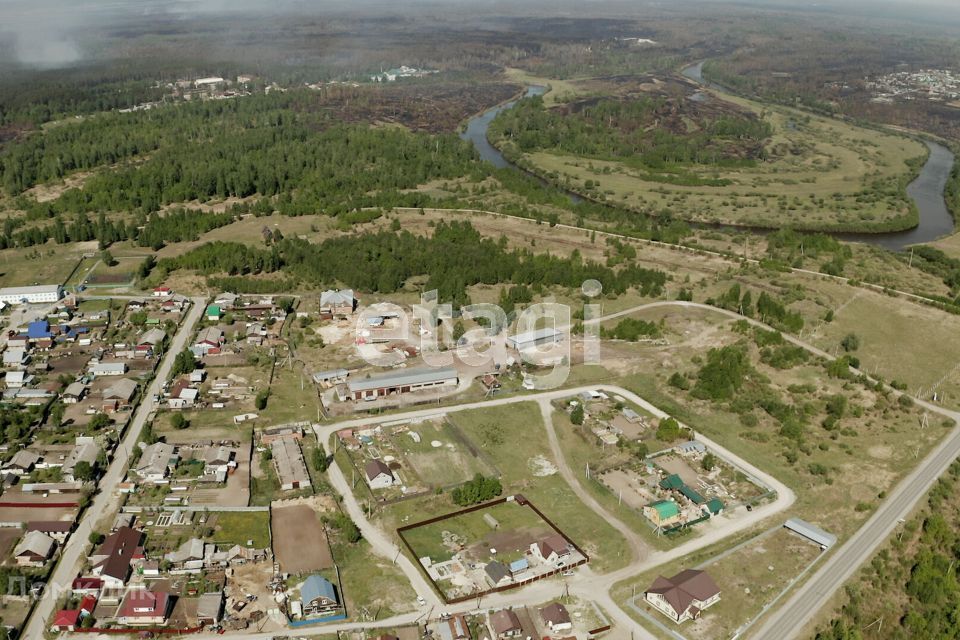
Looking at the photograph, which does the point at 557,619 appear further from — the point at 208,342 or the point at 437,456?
the point at 208,342

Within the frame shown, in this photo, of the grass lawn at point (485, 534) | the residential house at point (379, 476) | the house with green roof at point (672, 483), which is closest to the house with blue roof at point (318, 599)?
the grass lawn at point (485, 534)

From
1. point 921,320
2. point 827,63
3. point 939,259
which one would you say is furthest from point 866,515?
point 827,63

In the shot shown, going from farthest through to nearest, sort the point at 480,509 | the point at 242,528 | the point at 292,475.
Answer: the point at 292,475 → the point at 480,509 → the point at 242,528

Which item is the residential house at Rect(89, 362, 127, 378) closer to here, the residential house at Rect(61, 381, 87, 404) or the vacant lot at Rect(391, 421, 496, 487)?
the residential house at Rect(61, 381, 87, 404)

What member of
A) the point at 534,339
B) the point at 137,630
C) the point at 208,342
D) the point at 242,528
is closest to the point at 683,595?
the point at 242,528

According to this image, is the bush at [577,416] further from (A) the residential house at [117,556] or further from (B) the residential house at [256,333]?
(A) the residential house at [117,556]

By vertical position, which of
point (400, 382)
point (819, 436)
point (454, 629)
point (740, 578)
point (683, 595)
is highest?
point (400, 382)

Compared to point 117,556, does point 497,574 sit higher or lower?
lower
